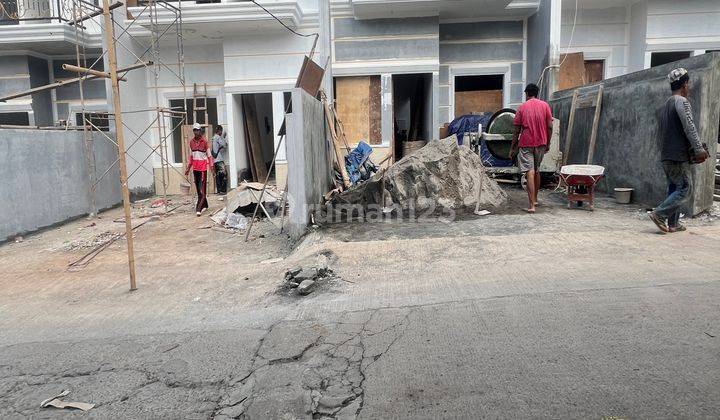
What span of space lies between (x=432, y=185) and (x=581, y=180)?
2.15 metres

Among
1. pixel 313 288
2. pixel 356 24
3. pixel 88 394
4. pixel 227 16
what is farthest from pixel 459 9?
pixel 88 394

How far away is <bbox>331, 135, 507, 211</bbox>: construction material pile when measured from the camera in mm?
7656

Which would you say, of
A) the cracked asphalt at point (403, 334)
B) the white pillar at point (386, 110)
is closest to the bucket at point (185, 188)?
the white pillar at point (386, 110)

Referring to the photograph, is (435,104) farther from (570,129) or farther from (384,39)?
(570,129)

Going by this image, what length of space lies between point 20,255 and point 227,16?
22.4ft

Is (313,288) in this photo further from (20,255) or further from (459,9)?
(459,9)

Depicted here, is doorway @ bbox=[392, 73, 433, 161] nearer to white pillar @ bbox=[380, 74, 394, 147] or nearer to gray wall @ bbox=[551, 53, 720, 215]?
white pillar @ bbox=[380, 74, 394, 147]

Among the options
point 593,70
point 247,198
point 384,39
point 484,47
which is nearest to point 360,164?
point 247,198

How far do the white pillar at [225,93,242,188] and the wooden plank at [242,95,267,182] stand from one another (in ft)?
1.88

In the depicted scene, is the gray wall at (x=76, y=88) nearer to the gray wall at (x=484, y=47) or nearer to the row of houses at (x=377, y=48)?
the row of houses at (x=377, y=48)

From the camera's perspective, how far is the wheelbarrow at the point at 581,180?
275 inches

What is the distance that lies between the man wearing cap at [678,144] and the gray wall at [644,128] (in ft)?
3.31

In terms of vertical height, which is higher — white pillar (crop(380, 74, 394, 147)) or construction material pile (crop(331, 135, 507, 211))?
white pillar (crop(380, 74, 394, 147))

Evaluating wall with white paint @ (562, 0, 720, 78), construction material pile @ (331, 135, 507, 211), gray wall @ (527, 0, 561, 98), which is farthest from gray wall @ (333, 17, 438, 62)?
construction material pile @ (331, 135, 507, 211)
